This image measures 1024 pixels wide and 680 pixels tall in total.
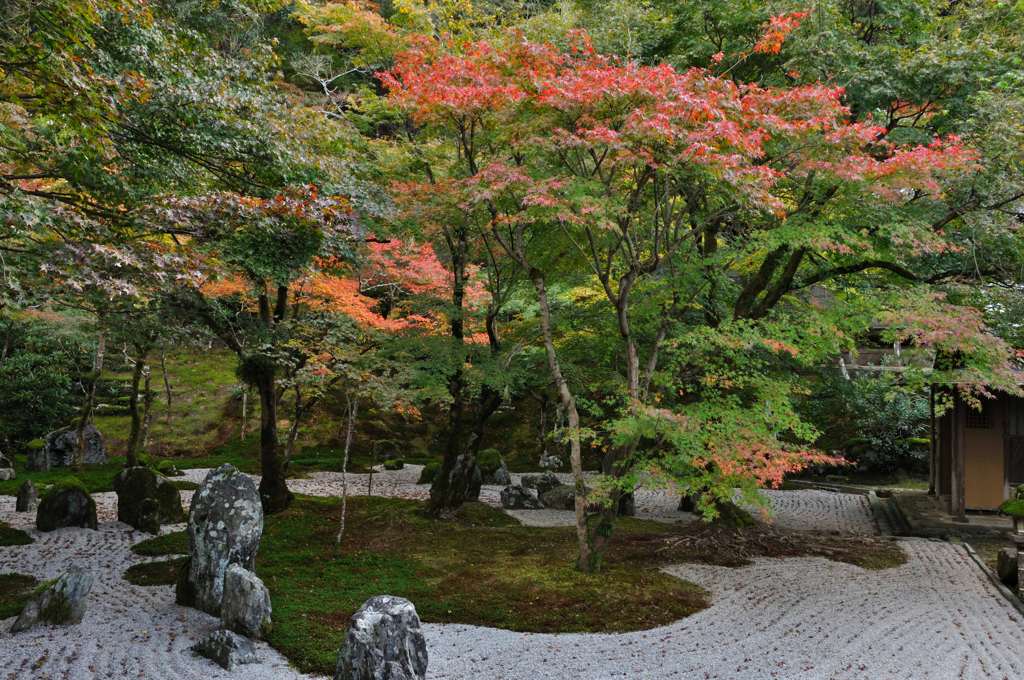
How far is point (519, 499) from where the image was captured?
1531 cm

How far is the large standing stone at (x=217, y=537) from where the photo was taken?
24.9 feet

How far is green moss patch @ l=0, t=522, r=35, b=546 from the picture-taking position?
10.3 m

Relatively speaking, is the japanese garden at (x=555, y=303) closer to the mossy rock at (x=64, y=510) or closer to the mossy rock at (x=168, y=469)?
the mossy rock at (x=64, y=510)

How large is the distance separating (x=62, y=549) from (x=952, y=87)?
15.3 meters

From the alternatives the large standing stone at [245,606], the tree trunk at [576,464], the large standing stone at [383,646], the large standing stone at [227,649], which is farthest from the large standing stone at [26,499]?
the large standing stone at [383,646]

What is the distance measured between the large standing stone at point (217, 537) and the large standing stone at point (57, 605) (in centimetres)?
106

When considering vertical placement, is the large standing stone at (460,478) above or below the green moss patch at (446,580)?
above

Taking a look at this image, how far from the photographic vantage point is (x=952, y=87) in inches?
412

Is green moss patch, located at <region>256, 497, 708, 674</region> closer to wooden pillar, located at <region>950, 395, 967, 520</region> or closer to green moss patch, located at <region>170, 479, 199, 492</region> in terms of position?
green moss patch, located at <region>170, 479, 199, 492</region>

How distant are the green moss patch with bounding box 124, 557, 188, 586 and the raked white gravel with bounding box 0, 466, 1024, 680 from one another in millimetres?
196

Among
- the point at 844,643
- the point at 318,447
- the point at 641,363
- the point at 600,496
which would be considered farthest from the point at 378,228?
the point at 318,447

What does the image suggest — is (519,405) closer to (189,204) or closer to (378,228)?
(378,228)

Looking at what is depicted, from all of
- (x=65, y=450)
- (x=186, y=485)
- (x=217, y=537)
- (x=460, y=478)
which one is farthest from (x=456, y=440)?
(x=65, y=450)

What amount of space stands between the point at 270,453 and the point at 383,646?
28.0ft
